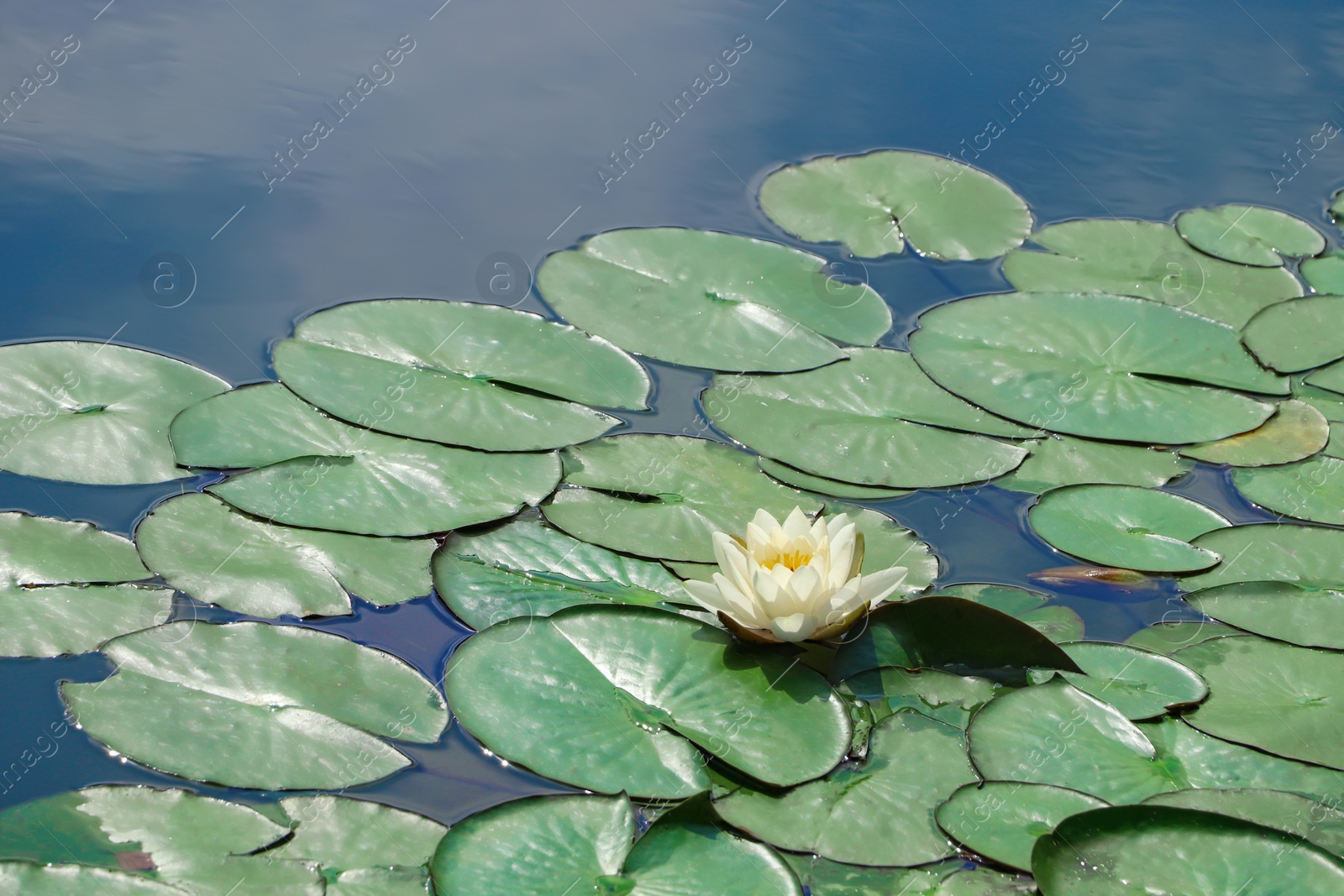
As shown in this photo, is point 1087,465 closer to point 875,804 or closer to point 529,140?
point 875,804

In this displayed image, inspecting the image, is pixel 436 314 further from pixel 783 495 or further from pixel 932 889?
pixel 932 889

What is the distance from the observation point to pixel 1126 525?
216 centimetres

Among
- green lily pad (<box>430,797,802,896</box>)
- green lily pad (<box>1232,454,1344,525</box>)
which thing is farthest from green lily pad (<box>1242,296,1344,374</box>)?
green lily pad (<box>430,797,802,896</box>)

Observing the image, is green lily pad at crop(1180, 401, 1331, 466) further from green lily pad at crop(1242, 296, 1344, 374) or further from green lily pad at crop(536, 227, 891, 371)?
green lily pad at crop(536, 227, 891, 371)

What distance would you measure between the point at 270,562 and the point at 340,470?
266 mm

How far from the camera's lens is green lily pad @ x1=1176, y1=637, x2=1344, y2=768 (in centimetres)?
169

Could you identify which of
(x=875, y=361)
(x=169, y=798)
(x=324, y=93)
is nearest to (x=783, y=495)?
(x=875, y=361)

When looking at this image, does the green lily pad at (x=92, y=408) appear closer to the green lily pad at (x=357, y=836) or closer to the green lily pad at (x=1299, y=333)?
the green lily pad at (x=357, y=836)

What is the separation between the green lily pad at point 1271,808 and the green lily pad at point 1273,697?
0.36ft

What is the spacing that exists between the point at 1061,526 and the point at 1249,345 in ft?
3.35

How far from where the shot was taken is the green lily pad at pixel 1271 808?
1536mm

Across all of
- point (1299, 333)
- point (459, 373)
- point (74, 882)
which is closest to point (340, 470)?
point (459, 373)

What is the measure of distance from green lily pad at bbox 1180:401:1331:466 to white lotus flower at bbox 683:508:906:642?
1.06 m

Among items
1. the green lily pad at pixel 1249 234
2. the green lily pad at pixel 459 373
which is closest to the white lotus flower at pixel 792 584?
the green lily pad at pixel 459 373
